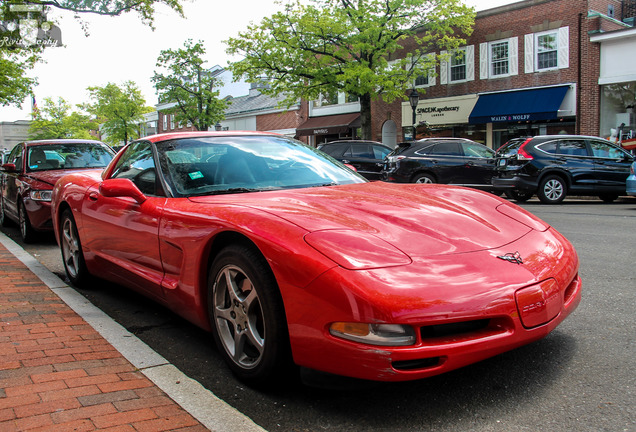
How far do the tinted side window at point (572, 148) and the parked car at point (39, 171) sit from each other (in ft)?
35.6

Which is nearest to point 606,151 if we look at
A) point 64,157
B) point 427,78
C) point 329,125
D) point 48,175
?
point 64,157

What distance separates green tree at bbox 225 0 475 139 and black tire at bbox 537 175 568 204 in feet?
37.0

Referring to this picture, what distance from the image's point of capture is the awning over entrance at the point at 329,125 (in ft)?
107

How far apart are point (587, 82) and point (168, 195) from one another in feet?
75.3

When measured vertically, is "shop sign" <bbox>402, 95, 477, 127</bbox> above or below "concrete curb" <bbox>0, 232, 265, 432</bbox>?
above

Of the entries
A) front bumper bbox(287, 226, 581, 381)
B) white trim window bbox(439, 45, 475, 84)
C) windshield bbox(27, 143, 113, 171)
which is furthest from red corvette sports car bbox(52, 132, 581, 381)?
white trim window bbox(439, 45, 475, 84)

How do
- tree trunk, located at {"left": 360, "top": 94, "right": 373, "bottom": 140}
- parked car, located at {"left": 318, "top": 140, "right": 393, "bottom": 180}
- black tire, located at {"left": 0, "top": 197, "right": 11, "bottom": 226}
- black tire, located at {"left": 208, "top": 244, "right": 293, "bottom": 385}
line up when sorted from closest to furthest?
black tire, located at {"left": 208, "top": 244, "right": 293, "bottom": 385} → black tire, located at {"left": 0, "top": 197, "right": 11, "bottom": 226} → parked car, located at {"left": 318, "top": 140, "right": 393, "bottom": 180} → tree trunk, located at {"left": 360, "top": 94, "right": 373, "bottom": 140}

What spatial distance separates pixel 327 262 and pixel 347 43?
77.0ft

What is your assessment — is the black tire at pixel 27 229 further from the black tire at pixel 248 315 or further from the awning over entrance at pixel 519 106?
the awning over entrance at pixel 519 106

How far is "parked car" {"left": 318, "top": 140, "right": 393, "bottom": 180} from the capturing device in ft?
58.4

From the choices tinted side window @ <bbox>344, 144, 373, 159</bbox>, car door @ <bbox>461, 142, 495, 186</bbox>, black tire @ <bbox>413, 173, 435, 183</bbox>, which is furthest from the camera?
tinted side window @ <bbox>344, 144, 373, 159</bbox>

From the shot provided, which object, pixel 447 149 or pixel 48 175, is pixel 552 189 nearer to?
pixel 447 149

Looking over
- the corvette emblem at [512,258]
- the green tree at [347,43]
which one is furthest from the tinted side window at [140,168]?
the green tree at [347,43]

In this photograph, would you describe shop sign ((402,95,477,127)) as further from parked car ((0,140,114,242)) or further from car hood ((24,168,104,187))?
car hood ((24,168,104,187))
